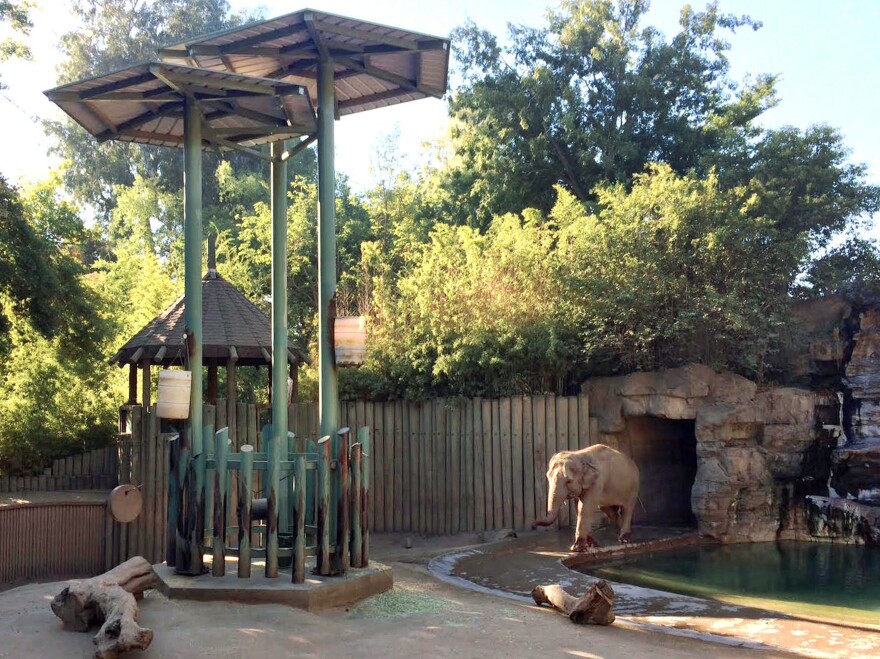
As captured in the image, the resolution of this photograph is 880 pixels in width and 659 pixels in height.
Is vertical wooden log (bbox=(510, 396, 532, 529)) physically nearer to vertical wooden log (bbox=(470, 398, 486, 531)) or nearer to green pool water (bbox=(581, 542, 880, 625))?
vertical wooden log (bbox=(470, 398, 486, 531))

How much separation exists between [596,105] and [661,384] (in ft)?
37.7

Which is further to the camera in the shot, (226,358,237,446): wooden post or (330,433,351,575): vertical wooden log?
(226,358,237,446): wooden post

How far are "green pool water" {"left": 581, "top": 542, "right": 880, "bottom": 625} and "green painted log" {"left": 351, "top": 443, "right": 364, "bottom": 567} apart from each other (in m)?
3.44

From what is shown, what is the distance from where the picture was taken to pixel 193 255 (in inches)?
307

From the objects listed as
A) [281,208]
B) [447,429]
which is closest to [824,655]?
[281,208]

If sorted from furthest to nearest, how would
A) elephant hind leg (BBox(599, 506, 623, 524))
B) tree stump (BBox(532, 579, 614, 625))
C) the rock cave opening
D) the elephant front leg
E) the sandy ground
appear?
the rock cave opening
elephant hind leg (BBox(599, 506, 623, 524))
the elephant front leg
tree stump (BBox(532, 579, 614, 625))
the sandy ground

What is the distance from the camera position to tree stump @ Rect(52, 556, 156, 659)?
17.1 ft

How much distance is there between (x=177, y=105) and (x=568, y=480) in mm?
6295

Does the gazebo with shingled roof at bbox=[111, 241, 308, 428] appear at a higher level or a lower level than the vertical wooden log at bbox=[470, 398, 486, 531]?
higher

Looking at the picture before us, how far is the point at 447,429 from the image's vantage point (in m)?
13.2

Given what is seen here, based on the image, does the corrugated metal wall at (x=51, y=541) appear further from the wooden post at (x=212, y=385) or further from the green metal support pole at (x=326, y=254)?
the green metal support pole at (x=326, y=254)

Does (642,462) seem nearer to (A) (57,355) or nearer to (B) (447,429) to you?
(B) (447,429)

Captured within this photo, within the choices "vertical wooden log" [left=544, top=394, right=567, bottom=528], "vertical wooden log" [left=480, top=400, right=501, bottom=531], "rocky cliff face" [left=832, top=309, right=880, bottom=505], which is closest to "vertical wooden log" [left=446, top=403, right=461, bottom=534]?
"vertical wooden log" [left=480, top=400, right=501, bottom=531]

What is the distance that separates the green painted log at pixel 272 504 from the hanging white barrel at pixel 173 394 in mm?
969
